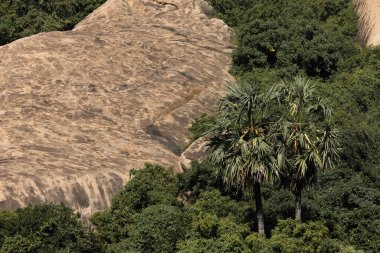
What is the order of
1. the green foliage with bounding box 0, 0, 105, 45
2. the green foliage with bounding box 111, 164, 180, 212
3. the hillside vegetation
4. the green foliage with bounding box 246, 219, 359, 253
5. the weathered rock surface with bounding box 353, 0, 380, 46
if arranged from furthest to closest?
the green foliage with bounding box 0, 0, 105, 45
the weathered rock surface with bounding box 353, 0, 380, 46
the green foliage with bounding box 111, 164, 180, 212
the hillside vegetation
the green foliage with bounding box 246, 219, 359, 253

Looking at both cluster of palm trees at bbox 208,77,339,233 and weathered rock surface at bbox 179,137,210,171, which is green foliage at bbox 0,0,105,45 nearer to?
weathered rock surface at bbox 179,137,210,171

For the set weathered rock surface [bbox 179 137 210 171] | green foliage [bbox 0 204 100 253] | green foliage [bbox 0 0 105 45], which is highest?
weathered rock surface [bbox 179 137 210 171]

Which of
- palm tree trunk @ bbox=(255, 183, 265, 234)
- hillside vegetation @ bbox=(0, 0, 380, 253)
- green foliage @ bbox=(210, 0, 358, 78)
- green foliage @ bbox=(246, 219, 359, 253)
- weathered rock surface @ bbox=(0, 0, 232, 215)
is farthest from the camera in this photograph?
green foliage @ bbox=(210, 0, 358, 78)

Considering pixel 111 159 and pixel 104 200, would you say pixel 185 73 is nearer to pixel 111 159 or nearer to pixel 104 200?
pixel 111 159

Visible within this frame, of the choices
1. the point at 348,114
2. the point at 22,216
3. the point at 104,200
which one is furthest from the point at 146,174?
the point at 348,114

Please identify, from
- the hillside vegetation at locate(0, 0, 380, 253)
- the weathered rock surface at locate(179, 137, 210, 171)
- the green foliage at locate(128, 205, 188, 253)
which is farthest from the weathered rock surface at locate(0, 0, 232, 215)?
the green foliage at locate(128, 205, 188, 253)

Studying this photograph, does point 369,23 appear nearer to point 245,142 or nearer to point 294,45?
point 294,45

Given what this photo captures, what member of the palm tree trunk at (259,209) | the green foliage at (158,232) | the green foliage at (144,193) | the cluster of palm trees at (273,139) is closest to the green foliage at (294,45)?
the green foliage at (144,193)

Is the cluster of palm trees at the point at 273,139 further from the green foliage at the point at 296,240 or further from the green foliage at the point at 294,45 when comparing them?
the green foliage at the point at 294,45
